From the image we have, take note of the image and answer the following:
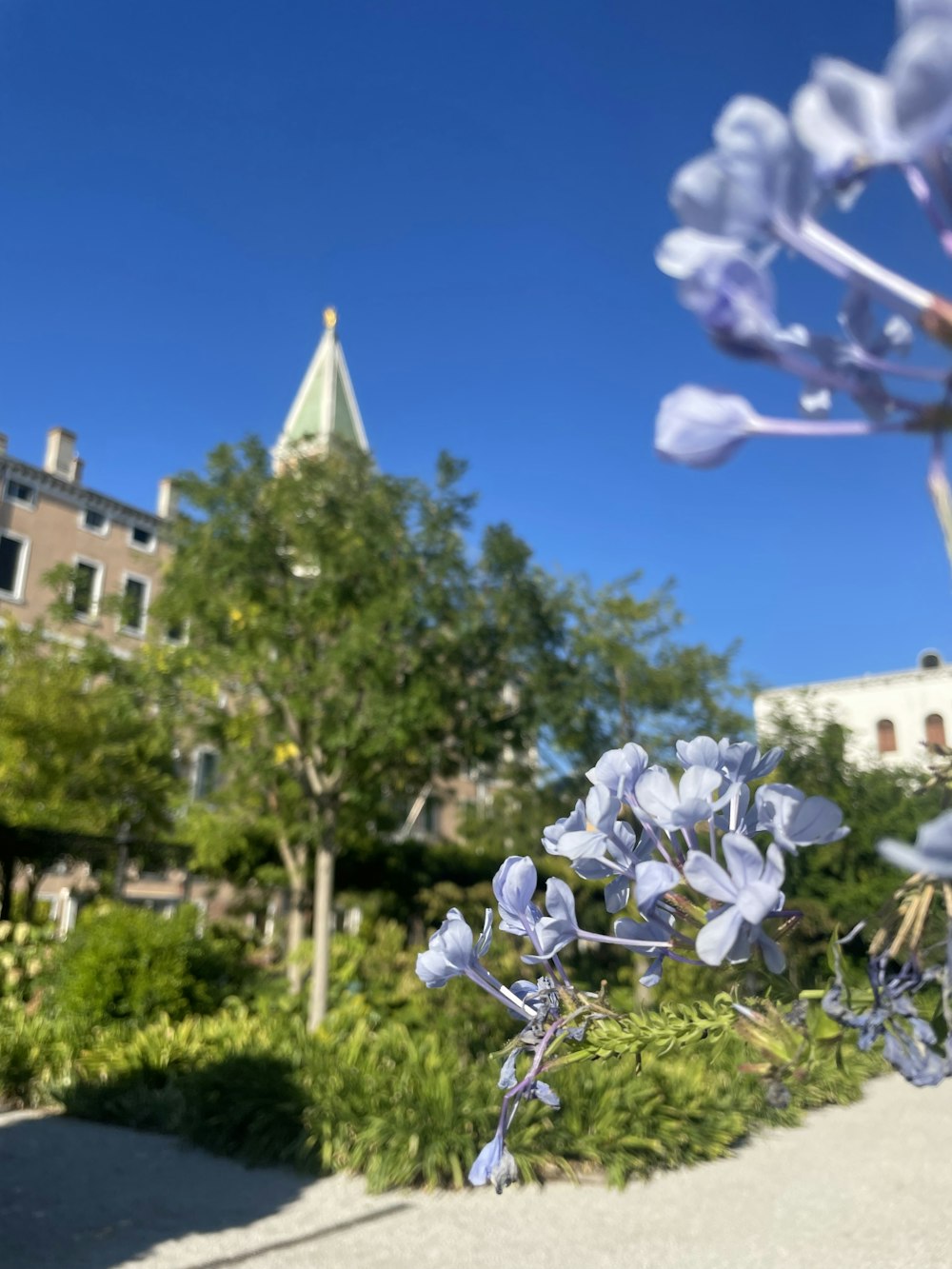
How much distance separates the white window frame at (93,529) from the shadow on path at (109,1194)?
23.6 meters

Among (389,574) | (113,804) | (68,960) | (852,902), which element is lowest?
(68,960)

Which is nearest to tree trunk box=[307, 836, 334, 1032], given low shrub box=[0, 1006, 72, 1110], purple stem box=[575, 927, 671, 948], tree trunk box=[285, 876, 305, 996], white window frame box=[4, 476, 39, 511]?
tree trunk box=[285, 876, 305, 996]

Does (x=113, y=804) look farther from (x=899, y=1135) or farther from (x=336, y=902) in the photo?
(x=899, y=1135)

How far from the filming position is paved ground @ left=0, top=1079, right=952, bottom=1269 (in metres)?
5.61

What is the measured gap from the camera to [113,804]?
56.3 ft

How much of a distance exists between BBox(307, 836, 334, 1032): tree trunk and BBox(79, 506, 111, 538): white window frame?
72.4ft

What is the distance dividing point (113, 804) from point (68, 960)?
6888 millimetres

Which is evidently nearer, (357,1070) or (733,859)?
(733,859)

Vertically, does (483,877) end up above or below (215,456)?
below

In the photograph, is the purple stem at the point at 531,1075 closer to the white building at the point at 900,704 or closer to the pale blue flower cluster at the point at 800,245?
the pale blue flower cluster at the point at 800,245

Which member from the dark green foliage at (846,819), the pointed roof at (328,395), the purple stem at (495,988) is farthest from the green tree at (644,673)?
the pointed roof at (328,395)

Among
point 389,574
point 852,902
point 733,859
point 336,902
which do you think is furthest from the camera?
point 852,902

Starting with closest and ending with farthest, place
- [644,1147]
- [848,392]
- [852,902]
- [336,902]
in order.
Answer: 1. [848,392]
2. [644,1147]
3. [336,902]
4. [852,902]

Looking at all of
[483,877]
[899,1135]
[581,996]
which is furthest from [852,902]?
[581,996]
